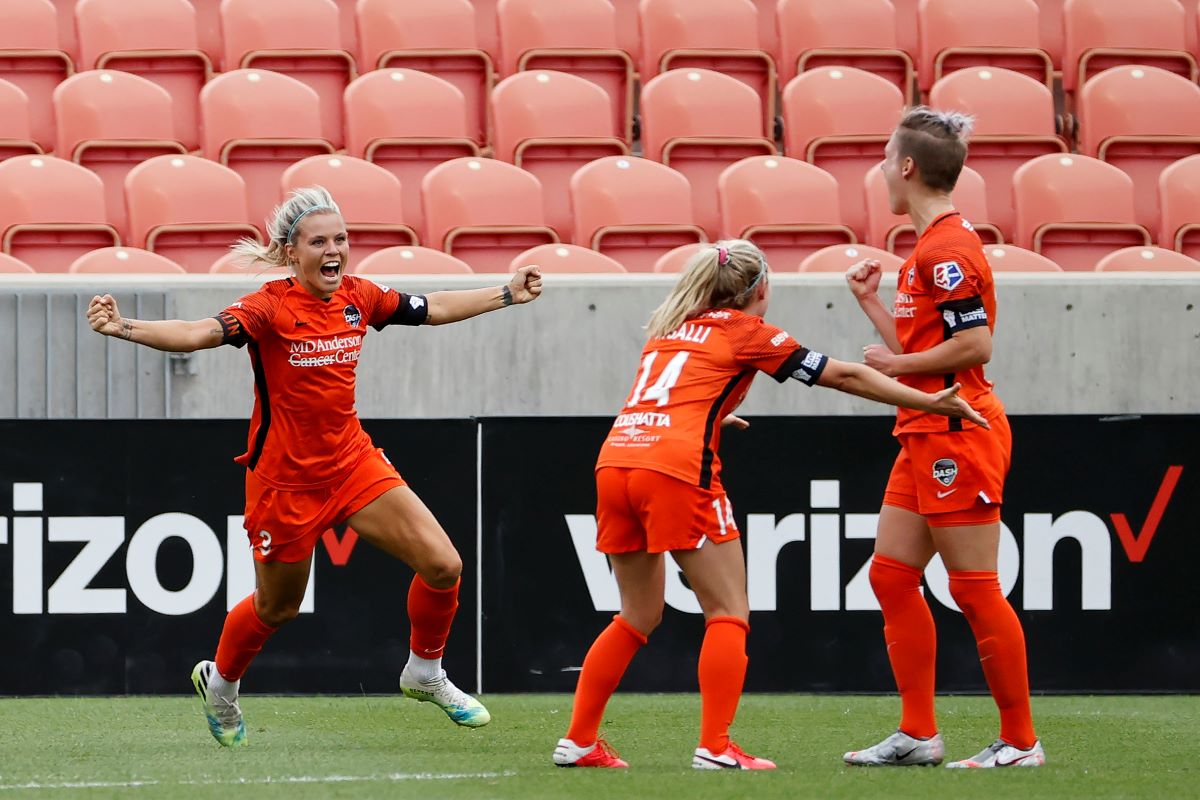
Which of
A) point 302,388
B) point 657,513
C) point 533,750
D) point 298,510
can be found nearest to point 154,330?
point 302,388

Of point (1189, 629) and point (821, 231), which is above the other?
point (821, 231)

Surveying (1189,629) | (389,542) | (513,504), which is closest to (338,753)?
(389,542)

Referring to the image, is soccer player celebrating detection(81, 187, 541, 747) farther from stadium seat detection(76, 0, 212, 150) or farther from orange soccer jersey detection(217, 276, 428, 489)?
stadium seat detection(76, 0, 212, 150)

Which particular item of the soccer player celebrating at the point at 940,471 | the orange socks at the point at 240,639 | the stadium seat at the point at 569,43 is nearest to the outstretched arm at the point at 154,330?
the orange socks at the point at 240,639

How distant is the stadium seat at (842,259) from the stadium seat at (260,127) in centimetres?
292

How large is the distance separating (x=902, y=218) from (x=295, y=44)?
152 inches

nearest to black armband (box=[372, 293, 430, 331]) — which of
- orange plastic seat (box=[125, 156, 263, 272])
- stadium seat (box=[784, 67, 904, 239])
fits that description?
orange plastic seat (box=[125, 156, 263, 272])

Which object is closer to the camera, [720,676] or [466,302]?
[720,676]

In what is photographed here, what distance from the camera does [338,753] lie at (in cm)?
521

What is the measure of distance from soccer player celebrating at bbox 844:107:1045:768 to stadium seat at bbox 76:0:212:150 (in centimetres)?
644

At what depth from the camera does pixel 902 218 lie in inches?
369

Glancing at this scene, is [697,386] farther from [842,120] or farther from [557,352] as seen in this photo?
[842,120]

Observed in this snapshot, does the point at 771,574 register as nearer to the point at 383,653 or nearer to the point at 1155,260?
the point at 383,653

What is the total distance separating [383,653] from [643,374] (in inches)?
106
